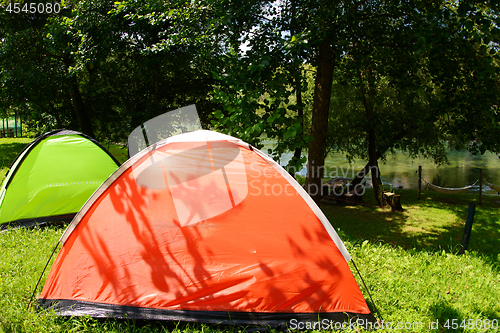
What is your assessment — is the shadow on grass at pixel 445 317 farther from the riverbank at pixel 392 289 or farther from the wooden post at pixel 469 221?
the wooden post at pixel 469 221

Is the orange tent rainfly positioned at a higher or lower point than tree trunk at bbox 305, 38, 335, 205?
lower

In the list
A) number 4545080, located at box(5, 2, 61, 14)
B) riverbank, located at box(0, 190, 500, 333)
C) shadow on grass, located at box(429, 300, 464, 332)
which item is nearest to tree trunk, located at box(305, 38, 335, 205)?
riverbank, located at box(0, 190, 500, 333)

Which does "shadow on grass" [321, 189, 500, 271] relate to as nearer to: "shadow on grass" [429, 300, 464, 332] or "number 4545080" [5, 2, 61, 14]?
"shadow on grass" [429, 300, 464, 332]

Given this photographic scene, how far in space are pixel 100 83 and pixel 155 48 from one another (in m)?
4.69

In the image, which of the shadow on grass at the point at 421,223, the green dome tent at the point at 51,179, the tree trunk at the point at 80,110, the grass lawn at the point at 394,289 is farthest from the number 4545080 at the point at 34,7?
the shadow on grass at the point at 421,223

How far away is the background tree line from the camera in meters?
4.69

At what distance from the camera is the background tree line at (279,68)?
4.69 metres

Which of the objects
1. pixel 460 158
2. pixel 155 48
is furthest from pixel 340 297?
pixel 460 158

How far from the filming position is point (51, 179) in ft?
15.4

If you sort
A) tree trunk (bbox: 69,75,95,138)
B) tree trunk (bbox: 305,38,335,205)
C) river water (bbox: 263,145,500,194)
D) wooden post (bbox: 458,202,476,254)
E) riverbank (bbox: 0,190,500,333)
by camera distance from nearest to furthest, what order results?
riverbank (bbox: 0,190,500,333)
wooden post (bbox: 458,202,476,254)
tree trunk (bbox: 305,38,335,205)
tree trunk (bbox: 69,75,95,138)
river water (bbox: 263,145,500,194)

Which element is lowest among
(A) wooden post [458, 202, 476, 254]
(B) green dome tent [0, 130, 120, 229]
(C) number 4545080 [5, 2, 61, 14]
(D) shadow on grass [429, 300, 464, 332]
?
(D) shadow on grass [429, 300, 464, 332]

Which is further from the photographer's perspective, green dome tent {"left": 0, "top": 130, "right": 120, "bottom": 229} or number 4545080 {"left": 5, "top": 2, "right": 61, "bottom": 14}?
number 4545080 {"left": 5, "top": 2, "right": 61, "bottom": 14}

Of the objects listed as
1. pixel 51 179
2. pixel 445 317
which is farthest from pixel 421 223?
pixel 51 179

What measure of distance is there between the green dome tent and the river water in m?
12.7
